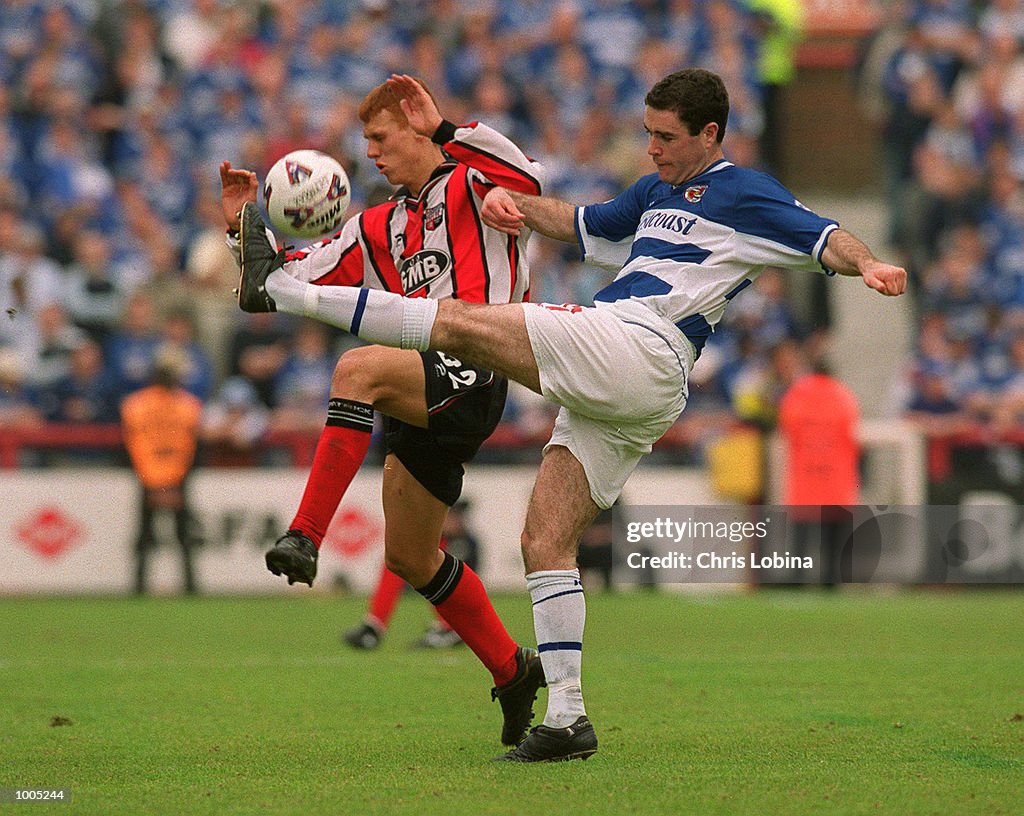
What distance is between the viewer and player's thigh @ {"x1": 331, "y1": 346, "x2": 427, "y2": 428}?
20.2 feet

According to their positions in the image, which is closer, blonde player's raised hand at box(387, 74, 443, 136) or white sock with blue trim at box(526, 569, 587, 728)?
white sock with blue trim at box(526, 569, 587, 728)

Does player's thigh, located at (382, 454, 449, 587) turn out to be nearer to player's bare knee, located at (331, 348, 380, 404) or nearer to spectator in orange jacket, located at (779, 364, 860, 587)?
player's bare knee, located at (331, 348, 380, 404)

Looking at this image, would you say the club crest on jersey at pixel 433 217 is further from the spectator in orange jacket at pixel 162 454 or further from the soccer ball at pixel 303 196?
the spectator in orange jacket at pixel 162 454

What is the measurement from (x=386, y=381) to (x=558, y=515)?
3.00 ft

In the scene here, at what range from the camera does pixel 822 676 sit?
8.38 m

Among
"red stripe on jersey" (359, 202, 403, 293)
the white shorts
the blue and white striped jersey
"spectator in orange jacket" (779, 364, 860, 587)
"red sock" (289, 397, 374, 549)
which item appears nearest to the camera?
the white shorts

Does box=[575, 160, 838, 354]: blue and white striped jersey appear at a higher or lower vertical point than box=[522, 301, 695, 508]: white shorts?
higher

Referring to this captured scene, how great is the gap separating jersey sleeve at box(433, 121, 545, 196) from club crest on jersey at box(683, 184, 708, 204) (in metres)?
0.76

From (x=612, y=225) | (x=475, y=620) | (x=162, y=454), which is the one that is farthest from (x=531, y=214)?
(x=162, y=454)

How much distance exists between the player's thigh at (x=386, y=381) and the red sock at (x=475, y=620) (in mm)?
674

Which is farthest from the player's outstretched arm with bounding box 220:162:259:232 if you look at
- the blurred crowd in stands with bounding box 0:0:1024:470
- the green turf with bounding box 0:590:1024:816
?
the blurred crowd in stands with bounding box 0:0:1024:470

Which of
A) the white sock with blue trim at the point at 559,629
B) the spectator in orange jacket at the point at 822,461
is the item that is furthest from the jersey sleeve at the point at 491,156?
the spectator in orange jacket at the point at 822,461

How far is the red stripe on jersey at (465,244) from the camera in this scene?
6.52 m

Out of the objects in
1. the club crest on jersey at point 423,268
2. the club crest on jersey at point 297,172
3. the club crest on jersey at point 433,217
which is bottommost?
the club crest on jersey at point 423,268
